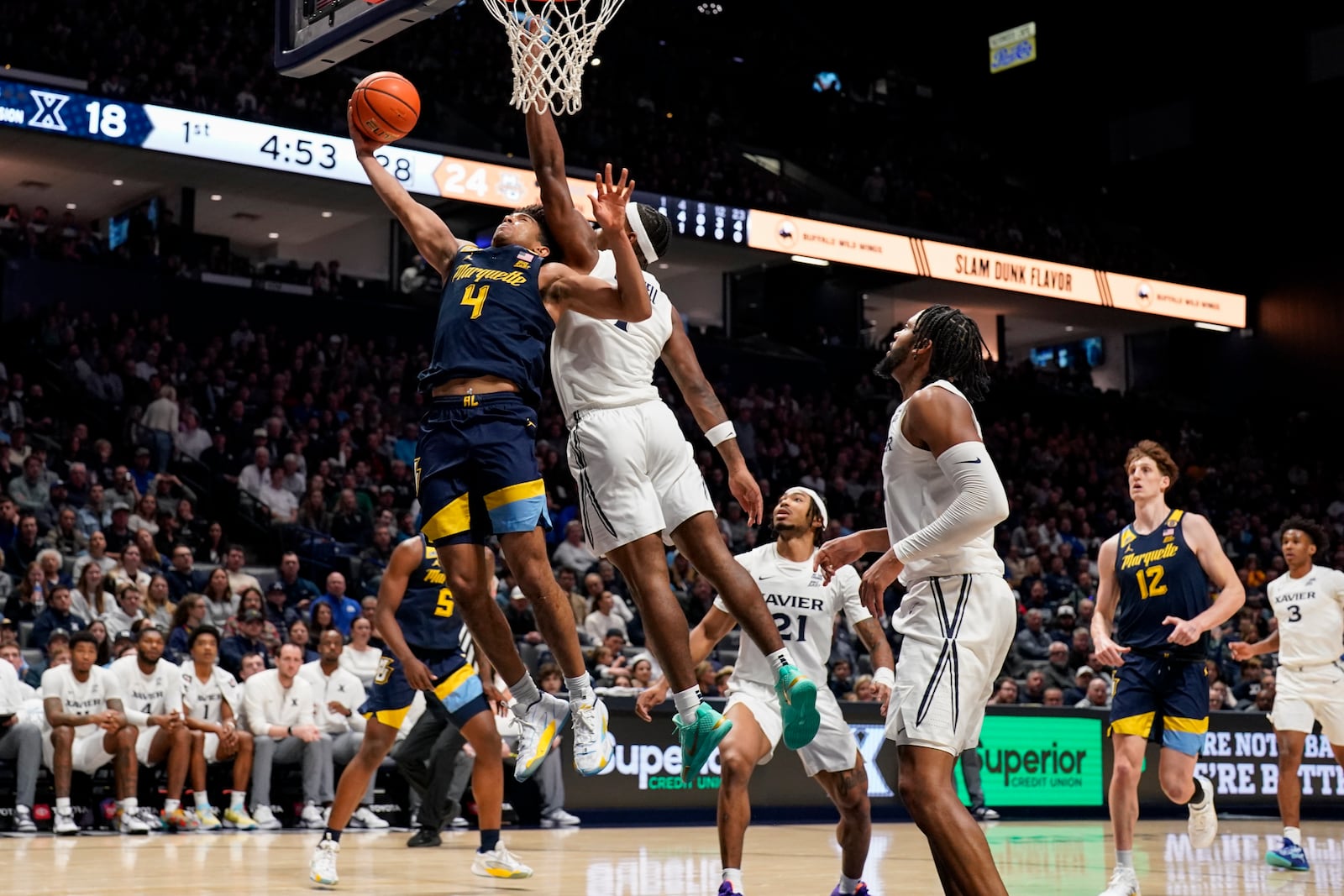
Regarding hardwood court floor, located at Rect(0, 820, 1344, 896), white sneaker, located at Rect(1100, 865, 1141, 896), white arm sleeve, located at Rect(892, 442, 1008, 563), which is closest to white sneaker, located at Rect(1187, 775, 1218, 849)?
hardwood court floor, located at Rect(0, 820, 1344, 896)

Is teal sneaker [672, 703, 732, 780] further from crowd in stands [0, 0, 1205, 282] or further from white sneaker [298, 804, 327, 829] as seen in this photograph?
crowd in stands [0, 0, 1205, 282]

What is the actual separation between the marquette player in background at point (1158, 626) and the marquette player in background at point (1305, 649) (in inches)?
96.2

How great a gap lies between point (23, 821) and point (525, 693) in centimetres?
674

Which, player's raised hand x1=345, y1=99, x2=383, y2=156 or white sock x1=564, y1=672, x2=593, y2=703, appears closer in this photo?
white sock x1=564, y1=672, x2=593, y2=703

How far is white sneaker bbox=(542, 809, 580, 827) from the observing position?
1309 cm

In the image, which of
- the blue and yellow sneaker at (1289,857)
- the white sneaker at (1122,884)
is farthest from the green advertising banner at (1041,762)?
the white sneaker at (1122,884)

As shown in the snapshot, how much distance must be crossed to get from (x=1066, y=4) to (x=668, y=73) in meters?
11.1

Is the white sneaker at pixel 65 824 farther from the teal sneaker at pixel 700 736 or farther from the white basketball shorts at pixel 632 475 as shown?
the teal sneaker at pixel 700 736

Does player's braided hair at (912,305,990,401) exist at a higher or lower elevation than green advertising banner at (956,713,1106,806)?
higher

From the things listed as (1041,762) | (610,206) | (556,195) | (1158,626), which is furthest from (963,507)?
(1041,762)

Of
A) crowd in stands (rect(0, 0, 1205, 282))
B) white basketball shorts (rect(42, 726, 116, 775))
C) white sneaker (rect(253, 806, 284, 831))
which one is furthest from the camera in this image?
crowd in stands (rect(0, 0, 1205, 282))

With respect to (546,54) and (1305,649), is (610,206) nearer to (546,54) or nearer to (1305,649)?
(546,54)

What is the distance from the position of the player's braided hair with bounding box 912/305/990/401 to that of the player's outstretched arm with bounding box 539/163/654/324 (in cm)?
107

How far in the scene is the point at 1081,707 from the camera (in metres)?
16.1
